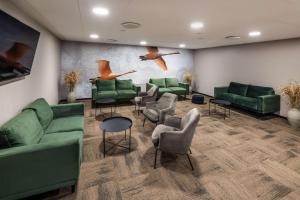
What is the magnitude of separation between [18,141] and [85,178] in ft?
3.11

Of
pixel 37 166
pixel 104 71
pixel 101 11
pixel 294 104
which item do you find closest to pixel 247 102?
pixel 294 104

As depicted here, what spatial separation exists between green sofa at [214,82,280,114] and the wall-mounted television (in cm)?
542

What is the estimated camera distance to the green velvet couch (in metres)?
5.56

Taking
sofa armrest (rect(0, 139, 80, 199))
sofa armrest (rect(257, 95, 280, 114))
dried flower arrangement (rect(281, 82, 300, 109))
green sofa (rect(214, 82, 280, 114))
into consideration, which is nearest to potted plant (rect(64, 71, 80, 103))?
sofa armrest (rect(0, 139, 80, 199))

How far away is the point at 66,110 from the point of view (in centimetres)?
332

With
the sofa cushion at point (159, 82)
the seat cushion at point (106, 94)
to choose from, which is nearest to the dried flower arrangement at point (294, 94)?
the sofa cushion at point (159, 82)

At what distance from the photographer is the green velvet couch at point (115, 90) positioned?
18.2 ft

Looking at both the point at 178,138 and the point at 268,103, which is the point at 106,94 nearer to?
the point at 178,138

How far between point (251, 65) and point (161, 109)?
12.8 ft

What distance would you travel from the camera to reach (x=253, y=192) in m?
2.05

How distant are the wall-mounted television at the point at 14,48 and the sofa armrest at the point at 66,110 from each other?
90 centimetres

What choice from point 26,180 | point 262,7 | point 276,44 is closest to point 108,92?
point 26,180

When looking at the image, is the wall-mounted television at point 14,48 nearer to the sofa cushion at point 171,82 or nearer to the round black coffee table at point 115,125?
the round black coffee table at point 115,125

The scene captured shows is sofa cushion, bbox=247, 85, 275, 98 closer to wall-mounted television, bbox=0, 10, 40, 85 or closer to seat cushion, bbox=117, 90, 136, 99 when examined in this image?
seat cushion, bbox=117, 90, 136, 99
